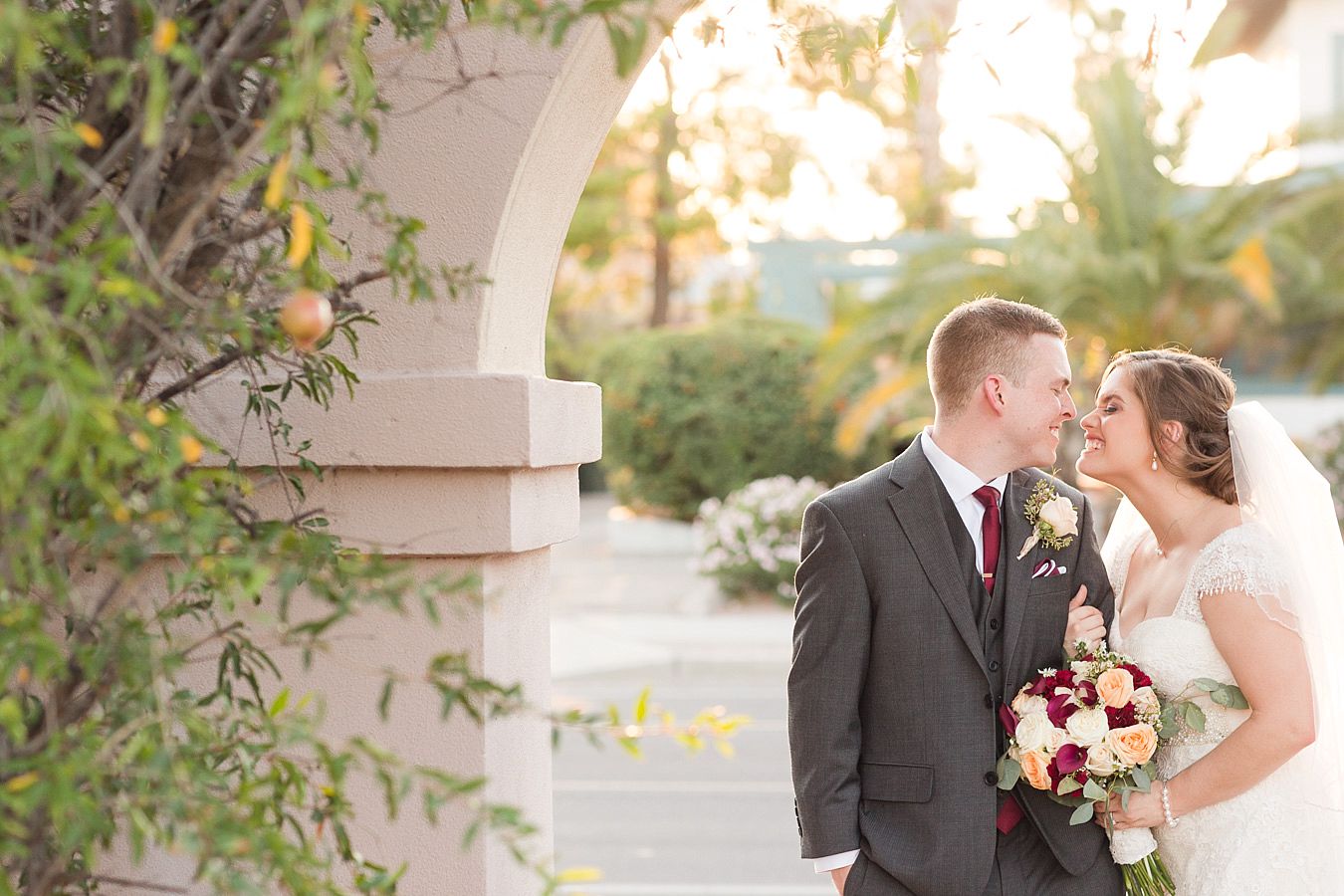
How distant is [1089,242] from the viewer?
44.0ft

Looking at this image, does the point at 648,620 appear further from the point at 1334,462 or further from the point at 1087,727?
the point at 1087,727

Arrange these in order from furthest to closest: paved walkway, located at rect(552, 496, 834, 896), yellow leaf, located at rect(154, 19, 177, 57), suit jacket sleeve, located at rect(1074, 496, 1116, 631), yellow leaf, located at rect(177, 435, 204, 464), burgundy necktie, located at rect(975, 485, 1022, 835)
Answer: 1. paved walkway, located at rect(552, 496, 834, 896)
2. suit jacket sleeve, located at rect(1074, 496, 1116, 631)
3. burgundy necktie, located at rect(975, 485, 1022, 835)
4. yellow leaf, located at rect(177, 435, 204, 464)
5. yellow leaf, located at rect(154, 19, 177, 57)

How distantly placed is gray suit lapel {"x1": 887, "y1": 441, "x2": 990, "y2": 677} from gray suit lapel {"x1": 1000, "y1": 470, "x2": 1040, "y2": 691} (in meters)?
0.07

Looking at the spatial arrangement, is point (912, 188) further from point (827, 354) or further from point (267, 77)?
point (267, 77)

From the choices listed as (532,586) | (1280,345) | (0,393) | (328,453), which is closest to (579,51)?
(328,453)

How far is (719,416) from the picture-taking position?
60.8ft

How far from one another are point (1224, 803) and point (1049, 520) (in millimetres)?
795

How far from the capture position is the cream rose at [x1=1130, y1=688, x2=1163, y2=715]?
9.77 feet

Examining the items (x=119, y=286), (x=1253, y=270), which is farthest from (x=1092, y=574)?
(x=1253, y=270)

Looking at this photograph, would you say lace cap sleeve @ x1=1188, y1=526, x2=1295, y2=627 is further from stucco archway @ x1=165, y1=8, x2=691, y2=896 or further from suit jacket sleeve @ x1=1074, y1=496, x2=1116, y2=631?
stucco archway @ x1=165, y1=8, x2=691, y2=896

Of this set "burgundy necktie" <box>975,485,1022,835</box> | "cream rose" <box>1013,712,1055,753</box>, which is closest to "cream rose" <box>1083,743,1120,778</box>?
"cream rose" <box>1013,712,1055,753</box>

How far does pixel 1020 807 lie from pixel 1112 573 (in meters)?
0.83

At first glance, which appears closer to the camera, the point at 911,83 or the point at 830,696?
the point at 911,83

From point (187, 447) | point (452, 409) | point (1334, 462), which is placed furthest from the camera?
point (1334, 462)
